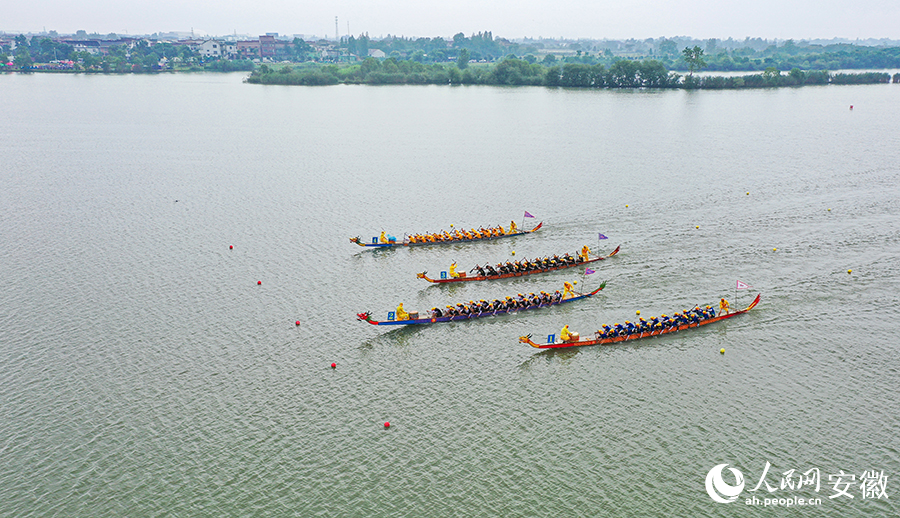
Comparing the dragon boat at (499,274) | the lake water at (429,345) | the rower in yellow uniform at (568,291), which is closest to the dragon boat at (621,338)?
the lake water at (429,345)

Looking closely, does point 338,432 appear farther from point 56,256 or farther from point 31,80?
point 31,80

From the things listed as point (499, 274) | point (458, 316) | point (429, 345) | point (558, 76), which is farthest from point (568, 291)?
point (558, 76)

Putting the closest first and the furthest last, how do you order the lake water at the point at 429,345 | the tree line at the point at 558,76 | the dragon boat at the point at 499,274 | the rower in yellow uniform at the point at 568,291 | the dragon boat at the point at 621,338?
the lake water at the point at 429,345
the dragon boat at the point at 621,338
the rower in yellow uniform at the point at 568,291
the dragon boat at the point at 499,274
the tree line at the point at 558,76

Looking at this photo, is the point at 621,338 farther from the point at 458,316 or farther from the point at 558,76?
the point at 558,76

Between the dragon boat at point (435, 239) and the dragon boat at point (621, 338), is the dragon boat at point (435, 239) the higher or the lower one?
the higher one

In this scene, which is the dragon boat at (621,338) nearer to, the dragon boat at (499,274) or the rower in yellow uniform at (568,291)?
the rower in yellow uniform at (568,291)

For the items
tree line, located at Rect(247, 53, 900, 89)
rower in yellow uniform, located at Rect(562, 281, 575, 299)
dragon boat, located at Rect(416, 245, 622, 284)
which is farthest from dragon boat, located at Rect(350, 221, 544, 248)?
tree line, located at Rect(247, 53, 900, 89)

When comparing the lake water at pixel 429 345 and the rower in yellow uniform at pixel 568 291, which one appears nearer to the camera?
the lake water at pixel 429 345
